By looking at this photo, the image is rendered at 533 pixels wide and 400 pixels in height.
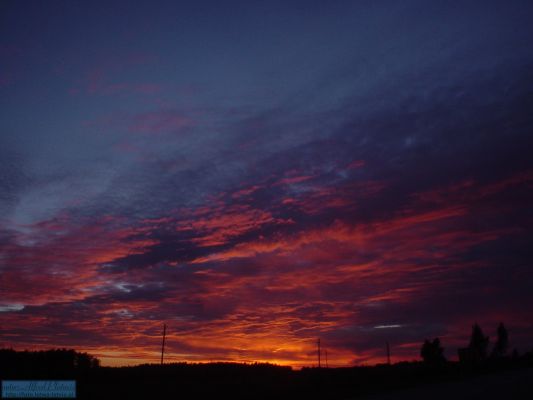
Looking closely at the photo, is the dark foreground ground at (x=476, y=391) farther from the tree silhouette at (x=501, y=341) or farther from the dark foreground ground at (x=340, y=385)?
the tree silhouette at (x=501, y=341)

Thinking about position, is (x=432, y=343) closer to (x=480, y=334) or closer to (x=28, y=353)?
(x=480, y=334)

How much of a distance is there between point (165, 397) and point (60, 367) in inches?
1281

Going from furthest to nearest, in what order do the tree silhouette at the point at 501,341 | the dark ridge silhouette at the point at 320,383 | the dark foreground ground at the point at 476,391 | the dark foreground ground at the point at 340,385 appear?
the tree silhouette at the point at 501,341
the dark ridge silhouette at the point at 320,383
the dark foreground ground at the point at 340,385
the dark foreground ground at the point at 476,391

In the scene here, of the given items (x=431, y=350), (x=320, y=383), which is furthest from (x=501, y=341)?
(x=320, y=383)

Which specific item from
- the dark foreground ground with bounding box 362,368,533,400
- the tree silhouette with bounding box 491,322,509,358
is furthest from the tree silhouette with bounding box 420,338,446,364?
the dark foreground ground with bounding box 362,368,533,400

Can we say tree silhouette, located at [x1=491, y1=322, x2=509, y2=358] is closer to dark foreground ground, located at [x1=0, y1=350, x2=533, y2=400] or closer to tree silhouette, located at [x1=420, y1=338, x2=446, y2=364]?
tree silhouette, located at [x1=420, y1=338, x2=446, y2=364]

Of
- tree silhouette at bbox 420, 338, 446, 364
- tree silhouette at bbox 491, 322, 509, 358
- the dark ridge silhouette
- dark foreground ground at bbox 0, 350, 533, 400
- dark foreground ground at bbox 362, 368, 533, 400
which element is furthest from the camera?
tree silhouette at bbox 491, 322, 509, 358

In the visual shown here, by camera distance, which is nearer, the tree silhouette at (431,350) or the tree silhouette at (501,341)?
the tree silhouette at (431,350)

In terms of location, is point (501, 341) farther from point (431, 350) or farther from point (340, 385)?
point (340, 385)

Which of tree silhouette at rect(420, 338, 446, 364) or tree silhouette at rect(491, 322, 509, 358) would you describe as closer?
tree silhouette at rect(420, 338, 446, 364)

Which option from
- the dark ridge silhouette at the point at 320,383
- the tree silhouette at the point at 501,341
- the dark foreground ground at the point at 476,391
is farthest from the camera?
the tree silhouette at the point at 501,341

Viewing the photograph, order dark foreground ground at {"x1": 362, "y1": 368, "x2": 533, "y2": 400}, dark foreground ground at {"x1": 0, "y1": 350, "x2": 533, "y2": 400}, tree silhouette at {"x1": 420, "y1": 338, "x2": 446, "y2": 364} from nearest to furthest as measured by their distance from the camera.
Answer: dark foreground ground at {"x1": 362, "y1": 368, "x2": 533, "y2": 400} → dark foreground ground at {"x1": 0, "y1": 350, "x2": 533, "y2": 400} → tree silhouette at {"x1": 420, "y1": 338, "x2": 446, "y2": 364}

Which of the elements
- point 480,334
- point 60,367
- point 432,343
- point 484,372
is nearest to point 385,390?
point 484,372

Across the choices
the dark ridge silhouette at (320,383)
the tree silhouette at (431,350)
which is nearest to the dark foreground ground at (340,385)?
the dark ridge silhouette at (320,383)
